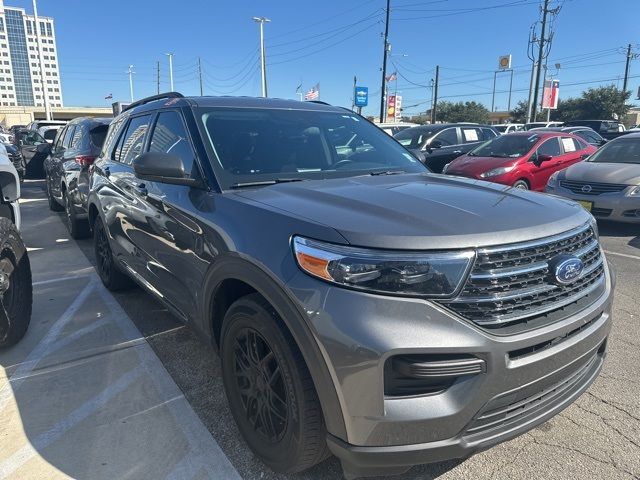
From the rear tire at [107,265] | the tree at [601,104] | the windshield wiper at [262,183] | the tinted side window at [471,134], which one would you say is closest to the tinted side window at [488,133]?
the tinted side window at [471,134]

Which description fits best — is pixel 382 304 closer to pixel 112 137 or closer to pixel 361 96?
pixel 112 137

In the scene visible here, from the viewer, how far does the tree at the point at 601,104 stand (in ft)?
157

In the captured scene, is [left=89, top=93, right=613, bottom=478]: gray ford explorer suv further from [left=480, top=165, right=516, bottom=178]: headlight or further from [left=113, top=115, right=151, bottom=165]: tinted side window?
[left=480, top=165, right=516, bottom=178]: headlight

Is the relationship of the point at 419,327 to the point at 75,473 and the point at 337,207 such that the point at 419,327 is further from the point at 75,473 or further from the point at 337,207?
the point at 75,473

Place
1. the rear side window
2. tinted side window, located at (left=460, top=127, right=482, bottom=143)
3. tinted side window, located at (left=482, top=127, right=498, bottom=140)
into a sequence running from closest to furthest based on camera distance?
the rear side window
tinted side window, located at (left=460, top=127, right=482, bottom=143)
tinted side window, located at (left=482, top=127, right=498, bottom=140)

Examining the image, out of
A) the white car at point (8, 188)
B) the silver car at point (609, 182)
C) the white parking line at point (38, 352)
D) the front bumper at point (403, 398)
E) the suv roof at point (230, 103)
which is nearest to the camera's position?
the front bumper at point (403, 398)

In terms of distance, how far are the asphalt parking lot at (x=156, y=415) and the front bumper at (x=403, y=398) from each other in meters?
0.64

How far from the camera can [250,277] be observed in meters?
2.14

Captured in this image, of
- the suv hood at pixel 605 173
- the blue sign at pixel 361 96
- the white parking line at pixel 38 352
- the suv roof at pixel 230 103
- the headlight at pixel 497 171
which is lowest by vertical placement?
the white parking line at pixel 38 352

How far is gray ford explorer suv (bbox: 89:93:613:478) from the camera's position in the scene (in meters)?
1.74

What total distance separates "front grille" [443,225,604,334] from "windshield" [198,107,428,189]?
1365 millimetres

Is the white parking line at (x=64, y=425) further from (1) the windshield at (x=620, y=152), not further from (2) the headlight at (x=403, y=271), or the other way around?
(1) the windshield at (x=620, y=152)

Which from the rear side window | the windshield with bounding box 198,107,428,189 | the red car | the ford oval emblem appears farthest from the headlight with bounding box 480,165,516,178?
the ford oval emblem

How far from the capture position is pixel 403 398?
1.74 metres
